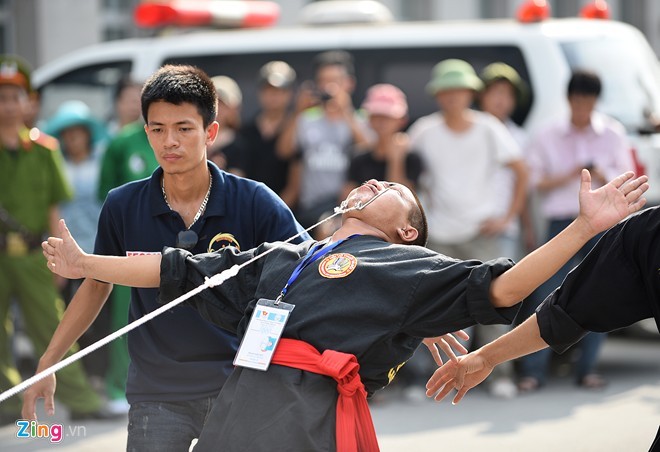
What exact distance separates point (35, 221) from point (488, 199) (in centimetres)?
292

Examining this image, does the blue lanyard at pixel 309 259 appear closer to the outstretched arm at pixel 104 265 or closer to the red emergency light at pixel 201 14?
the outstretched arm at pixel 104 265

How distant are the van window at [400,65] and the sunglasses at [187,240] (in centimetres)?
516

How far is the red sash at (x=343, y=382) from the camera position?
10.8 feet

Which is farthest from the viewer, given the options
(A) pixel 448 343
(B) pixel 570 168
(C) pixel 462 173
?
(B) pixel 570 168

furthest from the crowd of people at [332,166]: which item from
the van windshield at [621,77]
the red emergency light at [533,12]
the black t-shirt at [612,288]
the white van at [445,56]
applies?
the black t-shirt at [612,288]

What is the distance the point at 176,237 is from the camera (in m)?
4.10

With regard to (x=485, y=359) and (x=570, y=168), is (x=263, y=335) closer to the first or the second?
(x=485, y=359)

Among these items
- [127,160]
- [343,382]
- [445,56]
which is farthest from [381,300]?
[445,56]

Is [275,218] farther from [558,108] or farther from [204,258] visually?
[558,108]

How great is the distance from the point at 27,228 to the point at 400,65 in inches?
121

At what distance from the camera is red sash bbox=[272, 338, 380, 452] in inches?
130

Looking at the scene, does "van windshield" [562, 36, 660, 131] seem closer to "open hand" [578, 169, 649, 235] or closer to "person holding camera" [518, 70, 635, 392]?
"person holding camera" [518, 70, 635, 392]

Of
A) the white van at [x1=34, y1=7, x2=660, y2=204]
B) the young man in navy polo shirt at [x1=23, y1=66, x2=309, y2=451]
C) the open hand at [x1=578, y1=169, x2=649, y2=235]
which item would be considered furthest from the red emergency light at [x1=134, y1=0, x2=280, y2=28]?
the open hand at [x1=578, y1=169, x2=649, y2=235]

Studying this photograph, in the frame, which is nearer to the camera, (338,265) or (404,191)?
(338,265)
